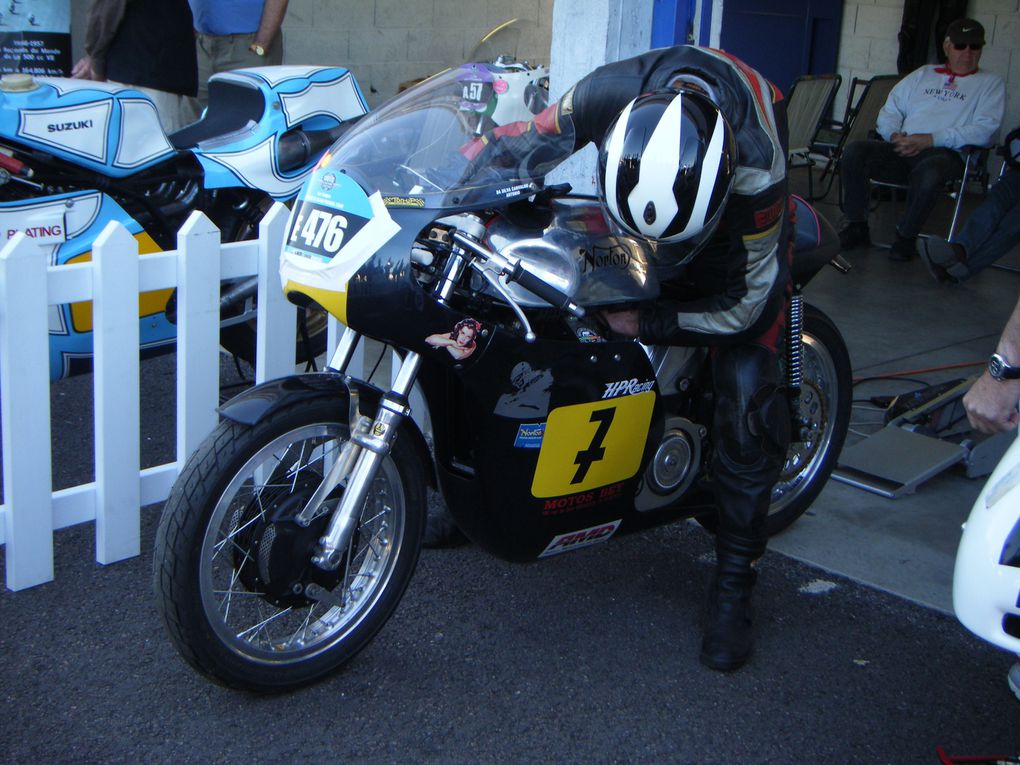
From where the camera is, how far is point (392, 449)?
2953 millimetres

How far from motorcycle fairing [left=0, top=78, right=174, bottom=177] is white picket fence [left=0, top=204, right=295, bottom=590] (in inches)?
21.3

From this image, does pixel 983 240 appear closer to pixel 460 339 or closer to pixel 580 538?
pixel 580 538

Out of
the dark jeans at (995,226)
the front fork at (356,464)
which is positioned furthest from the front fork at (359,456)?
the dark jeans at (995,226)

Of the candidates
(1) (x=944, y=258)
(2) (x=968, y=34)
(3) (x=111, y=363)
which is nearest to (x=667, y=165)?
(3) (x=111, y=363)

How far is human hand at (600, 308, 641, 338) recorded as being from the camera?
3080 millimetres

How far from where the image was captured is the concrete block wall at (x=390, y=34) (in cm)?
899

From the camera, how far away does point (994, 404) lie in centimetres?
241

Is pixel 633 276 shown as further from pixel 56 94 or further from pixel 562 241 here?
pixel 56 94

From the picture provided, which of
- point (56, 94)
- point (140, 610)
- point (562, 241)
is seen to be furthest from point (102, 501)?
point (562, 241)

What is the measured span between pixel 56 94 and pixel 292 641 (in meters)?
1.99

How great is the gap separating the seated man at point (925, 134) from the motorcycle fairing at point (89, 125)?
520cm

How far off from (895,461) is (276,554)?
8.36 ft

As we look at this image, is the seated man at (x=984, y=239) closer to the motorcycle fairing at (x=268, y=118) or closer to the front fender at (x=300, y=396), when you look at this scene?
the motorcycle fairing at (x=268, y=118)

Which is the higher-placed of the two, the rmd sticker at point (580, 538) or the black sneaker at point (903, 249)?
the rmd sticker at point (580, 538)
